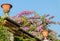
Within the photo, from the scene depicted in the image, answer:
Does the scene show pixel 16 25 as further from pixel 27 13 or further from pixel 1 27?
pixel 27 13

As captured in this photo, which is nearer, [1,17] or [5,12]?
[1,17]

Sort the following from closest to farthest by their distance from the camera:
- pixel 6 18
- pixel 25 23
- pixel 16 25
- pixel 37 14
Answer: pixel 6 18 → pixel 16 25 → pixel 25 23 → pixel 37 14

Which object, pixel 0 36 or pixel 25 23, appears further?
pixel 25 23

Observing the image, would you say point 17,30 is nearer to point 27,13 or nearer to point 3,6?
point 3,6

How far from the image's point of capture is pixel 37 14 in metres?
14.5

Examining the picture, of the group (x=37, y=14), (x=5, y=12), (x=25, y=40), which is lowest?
(x=25, y=40)

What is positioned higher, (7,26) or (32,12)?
(32,12)

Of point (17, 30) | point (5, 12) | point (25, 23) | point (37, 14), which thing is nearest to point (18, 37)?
point (17, 30)

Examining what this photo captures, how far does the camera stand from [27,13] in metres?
14.9

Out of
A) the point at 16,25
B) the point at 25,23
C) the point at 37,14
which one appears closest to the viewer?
the point at 16,25

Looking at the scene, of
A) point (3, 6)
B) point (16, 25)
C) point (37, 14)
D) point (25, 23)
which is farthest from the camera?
point (37, 14)

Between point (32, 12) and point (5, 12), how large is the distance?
682cm

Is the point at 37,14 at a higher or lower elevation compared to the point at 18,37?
higher

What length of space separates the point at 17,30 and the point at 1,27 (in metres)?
0.63
